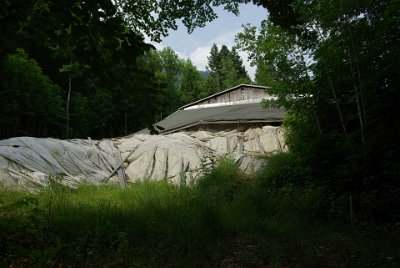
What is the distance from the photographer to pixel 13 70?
29.6m

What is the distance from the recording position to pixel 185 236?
547 cm

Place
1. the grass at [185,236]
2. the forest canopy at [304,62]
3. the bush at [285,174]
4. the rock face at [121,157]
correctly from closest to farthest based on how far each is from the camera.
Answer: the forest canopy at [304,62] < the grass at [185,236] < the bush at [285,174] < the rock face at [121,157]

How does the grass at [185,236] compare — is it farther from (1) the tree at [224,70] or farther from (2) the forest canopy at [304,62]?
(1) the tree at [224,70]

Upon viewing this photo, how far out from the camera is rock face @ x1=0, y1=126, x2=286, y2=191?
10828mm

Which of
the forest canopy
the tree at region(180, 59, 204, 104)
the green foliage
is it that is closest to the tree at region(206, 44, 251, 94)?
the tree at region(180, 59, 204, 104)

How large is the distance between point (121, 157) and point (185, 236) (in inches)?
357

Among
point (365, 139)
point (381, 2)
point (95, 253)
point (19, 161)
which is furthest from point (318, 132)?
point (19, 161)

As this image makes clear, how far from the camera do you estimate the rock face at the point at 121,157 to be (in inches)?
426

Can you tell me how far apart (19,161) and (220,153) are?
7.31 m

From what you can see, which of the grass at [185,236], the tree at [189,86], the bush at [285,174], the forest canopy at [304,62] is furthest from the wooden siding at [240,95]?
the tree at [189,86]

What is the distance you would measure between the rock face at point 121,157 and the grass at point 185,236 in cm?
308

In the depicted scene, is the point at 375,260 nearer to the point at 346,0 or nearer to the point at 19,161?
the point at 346,0

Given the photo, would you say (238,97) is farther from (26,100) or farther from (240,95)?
(26,100)

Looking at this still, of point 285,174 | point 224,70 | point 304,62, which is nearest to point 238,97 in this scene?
point 285,174
